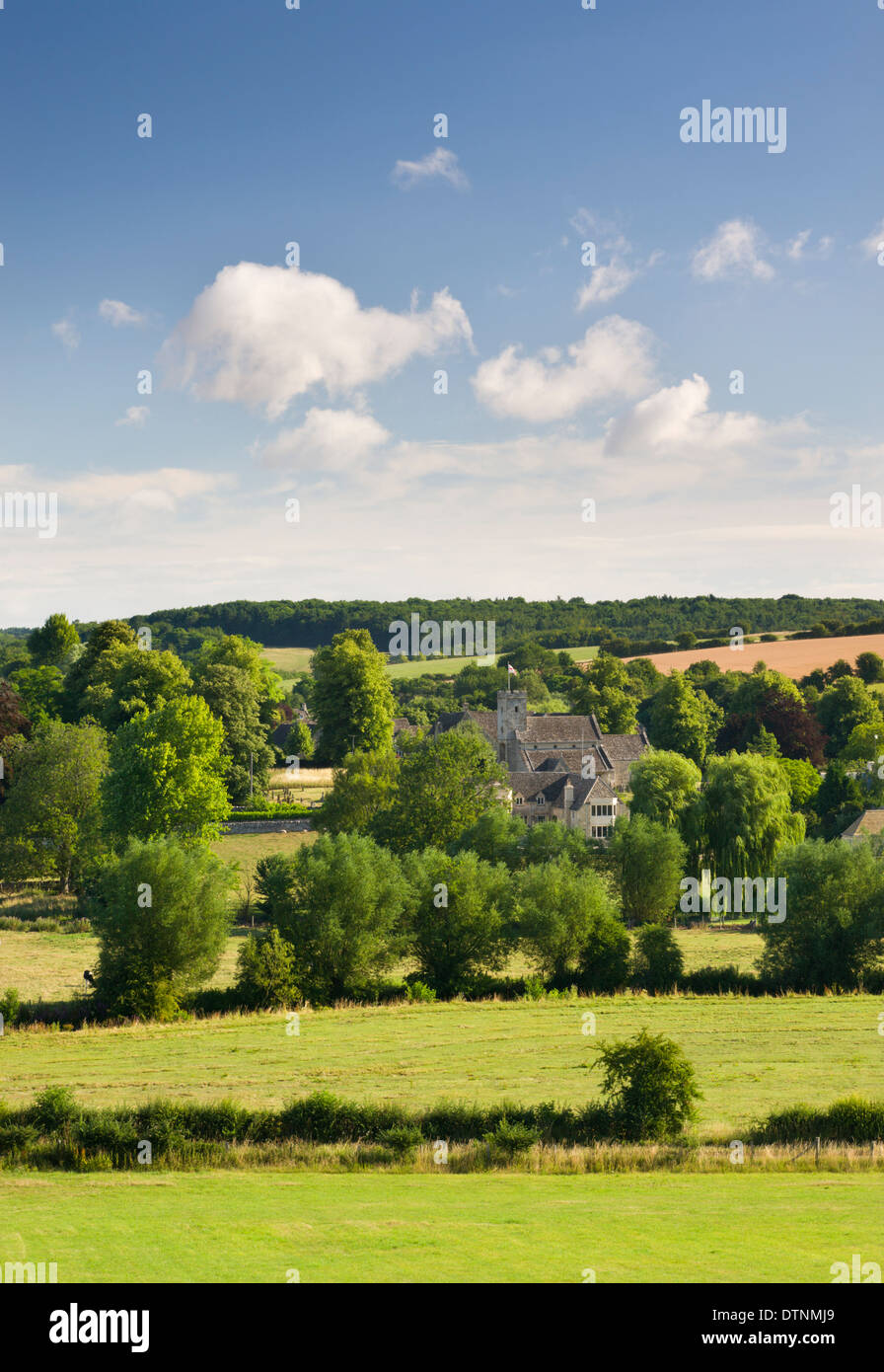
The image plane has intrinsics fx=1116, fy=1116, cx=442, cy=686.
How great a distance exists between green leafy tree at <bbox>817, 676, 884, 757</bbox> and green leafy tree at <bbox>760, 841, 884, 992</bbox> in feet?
196

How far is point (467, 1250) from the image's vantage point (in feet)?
53.7

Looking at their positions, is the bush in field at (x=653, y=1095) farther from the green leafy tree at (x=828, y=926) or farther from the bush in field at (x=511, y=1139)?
the green leafy tree at (x=828, y=926)

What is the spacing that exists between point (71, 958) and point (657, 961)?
85.1 feet

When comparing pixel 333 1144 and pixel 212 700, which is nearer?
pixel 333 1144

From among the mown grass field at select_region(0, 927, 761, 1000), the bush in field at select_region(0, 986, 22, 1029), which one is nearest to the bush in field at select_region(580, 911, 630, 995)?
the mown grass field at select_region(0, 927, 761, 1000)

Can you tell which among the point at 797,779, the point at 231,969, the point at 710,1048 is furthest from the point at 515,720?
the point at 710,1048

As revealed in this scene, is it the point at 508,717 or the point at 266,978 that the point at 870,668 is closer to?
the point at 508,717

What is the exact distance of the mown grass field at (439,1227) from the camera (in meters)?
15.3

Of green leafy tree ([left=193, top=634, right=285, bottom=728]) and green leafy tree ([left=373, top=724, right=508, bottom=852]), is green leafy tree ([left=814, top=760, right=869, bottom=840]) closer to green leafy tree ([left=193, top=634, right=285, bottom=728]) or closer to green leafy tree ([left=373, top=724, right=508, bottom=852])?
green leafy tree ([left=373, top=724, right=508, bottom=852])

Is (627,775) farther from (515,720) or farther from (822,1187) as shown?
(822,1187)

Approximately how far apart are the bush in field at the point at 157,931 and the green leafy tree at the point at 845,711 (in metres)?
76.8

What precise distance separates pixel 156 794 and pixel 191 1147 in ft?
117

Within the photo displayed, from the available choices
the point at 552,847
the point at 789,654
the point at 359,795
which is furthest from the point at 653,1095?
the point at 789,654

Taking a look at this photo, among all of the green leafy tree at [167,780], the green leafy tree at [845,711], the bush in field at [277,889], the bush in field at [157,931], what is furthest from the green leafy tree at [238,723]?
the green leafy tree at [845,711]
